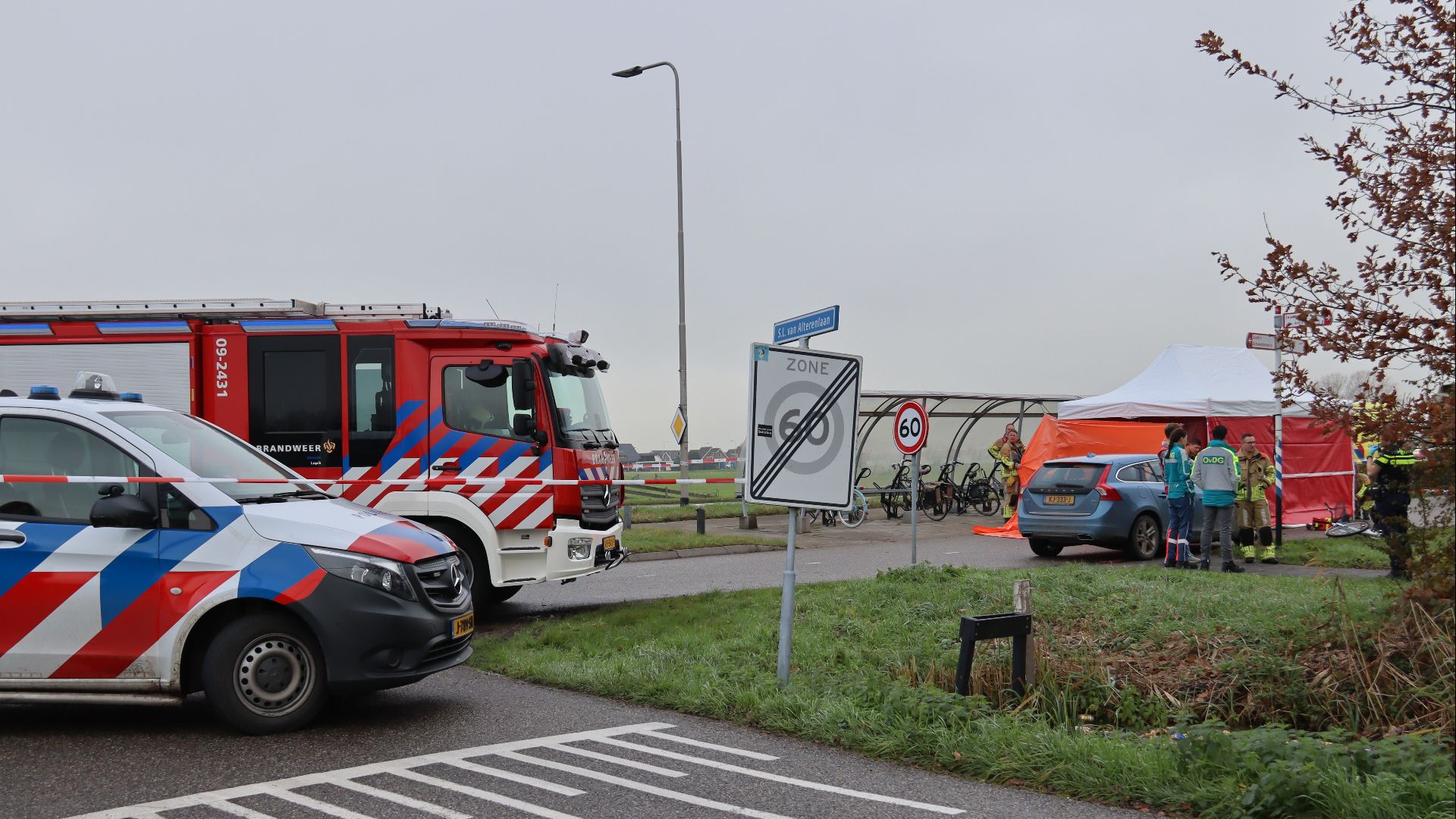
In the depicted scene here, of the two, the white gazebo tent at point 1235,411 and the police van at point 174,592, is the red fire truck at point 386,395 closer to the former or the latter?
the police van at point 174,592

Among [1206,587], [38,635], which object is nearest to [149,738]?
[38,635]

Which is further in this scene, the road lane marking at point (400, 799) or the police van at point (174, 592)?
the police van at point (174, 592)

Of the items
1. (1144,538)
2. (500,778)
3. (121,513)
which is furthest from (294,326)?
(1144,538)

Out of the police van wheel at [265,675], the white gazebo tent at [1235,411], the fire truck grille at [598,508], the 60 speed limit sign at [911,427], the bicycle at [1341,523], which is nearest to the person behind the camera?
the police van wheel at [265,675]

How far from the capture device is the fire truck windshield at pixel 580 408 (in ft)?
34.9

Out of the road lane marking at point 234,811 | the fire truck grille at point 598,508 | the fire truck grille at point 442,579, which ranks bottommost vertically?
the road lane marking at point 234,811

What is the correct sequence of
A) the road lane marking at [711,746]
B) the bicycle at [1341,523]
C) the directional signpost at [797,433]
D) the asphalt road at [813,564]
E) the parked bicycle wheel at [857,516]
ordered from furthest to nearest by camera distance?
the parked bicycle wheel at [857,516] < the bicycle at [1341,523] < the asphalt road at [813,564] < the directional signpost at [797,433] < the road lane marking at [711,746]

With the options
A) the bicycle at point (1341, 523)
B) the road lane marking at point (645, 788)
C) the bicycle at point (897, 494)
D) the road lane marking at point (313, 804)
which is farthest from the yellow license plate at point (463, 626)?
the bicycle at point (897, 494)

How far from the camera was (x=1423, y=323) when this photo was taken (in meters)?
5.99

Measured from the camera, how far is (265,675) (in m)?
6.17

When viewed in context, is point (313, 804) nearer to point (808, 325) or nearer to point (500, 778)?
point (500, 778)

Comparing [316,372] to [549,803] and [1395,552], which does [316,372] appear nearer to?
[549,803]

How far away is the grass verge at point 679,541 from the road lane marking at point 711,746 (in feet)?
36.0

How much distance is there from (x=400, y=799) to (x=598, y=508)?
583 cm
